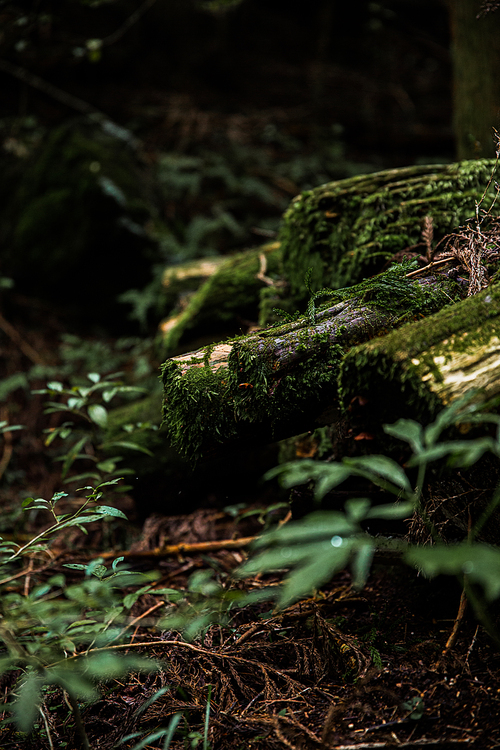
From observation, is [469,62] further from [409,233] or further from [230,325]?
[230,325]

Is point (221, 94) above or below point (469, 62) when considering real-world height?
above

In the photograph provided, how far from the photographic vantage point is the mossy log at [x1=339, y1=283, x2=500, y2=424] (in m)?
1.33

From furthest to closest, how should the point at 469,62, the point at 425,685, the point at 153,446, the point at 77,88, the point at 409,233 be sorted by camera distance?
the point at 77,88 → the point at 469,62 → the point at 153,446 → the point at 409,233 → the point at 425,685

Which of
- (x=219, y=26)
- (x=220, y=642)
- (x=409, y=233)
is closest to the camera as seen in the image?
(x=220, y=642)

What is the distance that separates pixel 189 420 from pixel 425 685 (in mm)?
1219

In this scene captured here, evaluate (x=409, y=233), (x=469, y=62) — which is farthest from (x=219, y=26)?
(x=409, y=233)

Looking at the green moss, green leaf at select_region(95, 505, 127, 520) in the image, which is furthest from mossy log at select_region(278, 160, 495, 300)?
green leaf at select_region(95, 505, 127, 520)

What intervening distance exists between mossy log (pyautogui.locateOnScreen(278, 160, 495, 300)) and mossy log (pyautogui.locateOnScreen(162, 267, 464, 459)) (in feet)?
2.15

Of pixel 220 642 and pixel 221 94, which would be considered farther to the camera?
pixel 221 94

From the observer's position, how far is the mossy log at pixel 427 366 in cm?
133

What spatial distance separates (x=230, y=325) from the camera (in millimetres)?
3707

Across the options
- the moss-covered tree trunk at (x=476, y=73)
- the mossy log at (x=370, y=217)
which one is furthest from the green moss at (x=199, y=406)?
the moss-covered tree trunk at (x=476, y=73)

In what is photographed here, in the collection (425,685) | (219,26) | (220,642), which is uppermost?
(219,26)

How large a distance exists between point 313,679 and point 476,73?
422 cm
